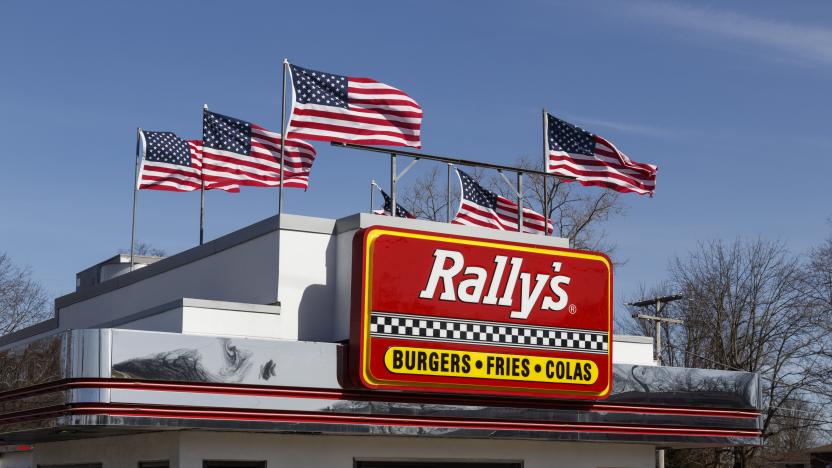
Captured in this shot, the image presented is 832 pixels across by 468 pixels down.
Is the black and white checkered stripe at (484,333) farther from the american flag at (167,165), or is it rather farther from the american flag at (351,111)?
the american flag at (167,165)

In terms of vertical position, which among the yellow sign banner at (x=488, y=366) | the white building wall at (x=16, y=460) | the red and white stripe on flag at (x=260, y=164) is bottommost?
the white building wall at (x=16, y=460)

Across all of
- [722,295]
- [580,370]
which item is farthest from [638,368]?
[722,295]

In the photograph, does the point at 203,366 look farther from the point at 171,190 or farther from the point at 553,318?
the point at 171,190

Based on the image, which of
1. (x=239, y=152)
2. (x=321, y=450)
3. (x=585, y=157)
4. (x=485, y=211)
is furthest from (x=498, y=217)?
(x=321, y=450)

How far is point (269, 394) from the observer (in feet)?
57.3

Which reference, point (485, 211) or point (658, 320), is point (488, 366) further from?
point (658, 320)

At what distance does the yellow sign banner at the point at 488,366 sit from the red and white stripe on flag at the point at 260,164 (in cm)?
723

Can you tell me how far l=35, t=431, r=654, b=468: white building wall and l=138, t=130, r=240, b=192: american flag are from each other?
6.99 meters

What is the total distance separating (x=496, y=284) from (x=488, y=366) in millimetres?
1412

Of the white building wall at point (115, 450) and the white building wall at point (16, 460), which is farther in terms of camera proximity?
the white building wall at point (16, 460)

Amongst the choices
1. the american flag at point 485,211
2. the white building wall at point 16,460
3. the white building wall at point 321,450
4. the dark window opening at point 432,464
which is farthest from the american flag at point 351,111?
the white building wall at point 16,460

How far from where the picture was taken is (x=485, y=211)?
88.2 feet

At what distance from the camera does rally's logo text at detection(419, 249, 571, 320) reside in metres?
19.1

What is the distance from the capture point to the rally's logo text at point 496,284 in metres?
19.1
